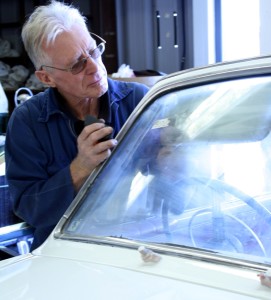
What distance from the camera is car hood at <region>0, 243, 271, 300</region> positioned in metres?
0.85

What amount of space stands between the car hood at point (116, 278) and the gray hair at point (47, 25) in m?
0.68

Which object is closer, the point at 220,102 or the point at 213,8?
the point at 220,102

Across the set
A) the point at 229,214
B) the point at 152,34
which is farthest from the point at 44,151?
the point at 152,34

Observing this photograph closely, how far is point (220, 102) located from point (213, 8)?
3494 millimetres

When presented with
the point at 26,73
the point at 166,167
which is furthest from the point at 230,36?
the point at 166,167

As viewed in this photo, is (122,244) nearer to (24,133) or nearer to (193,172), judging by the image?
(193,172)

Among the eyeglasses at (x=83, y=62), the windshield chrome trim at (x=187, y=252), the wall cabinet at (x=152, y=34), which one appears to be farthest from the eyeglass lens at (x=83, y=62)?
the wall cabinet at (x=152, y=34)

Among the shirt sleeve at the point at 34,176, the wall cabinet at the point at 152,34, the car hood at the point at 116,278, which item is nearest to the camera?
the car hood at the point at 116,278

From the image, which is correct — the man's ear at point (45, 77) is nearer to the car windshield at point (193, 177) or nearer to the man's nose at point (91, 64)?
the man's nose at point (91, 64)

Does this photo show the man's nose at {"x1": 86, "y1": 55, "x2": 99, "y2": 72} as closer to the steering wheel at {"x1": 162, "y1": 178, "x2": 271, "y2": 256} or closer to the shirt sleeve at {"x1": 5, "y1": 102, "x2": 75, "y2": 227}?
the shirt sleeve at {"x1": 5, "y1": 102, "x2": 75, "y2": 227}

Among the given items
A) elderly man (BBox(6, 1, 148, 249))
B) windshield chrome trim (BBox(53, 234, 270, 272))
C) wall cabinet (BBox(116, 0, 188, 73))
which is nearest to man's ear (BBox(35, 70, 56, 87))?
elderly man (BBox(6, 1, 148, 249))

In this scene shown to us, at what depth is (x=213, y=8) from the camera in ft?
14.3

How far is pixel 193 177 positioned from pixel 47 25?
71cm

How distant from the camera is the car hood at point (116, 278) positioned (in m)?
0.85
